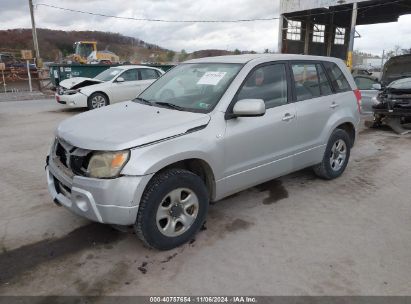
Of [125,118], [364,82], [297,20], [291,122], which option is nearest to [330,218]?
[291,122]

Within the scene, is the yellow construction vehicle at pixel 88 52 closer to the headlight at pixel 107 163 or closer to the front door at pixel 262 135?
the front door at pixel 262 135

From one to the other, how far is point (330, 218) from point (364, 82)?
8027mm

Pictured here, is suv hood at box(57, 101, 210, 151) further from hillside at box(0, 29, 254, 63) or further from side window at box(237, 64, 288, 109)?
hillside at box(0, 29, 254, 63)

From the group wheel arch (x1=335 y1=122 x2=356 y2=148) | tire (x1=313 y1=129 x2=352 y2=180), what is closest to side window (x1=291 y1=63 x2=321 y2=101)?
tire (x1=313 y1=129 x2=352 y2=180)

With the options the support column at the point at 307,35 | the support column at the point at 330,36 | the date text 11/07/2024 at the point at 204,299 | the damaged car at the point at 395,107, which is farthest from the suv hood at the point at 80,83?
the support column at the point at 330,36

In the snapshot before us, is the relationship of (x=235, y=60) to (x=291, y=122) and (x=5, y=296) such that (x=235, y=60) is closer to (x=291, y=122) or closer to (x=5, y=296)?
(x=291, y=122)

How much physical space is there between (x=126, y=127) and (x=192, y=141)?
0.61 meters

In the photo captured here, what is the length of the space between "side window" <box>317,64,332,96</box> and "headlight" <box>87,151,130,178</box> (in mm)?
3009

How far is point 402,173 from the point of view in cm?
563

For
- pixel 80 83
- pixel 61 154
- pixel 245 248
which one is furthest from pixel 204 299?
pixel 80 83

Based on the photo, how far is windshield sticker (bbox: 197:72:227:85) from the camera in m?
3.92

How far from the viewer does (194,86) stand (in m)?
4.09

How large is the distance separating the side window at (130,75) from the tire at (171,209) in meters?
9.55

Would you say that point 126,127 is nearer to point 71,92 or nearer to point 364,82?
point 71,92
